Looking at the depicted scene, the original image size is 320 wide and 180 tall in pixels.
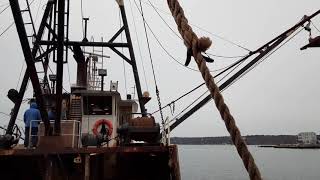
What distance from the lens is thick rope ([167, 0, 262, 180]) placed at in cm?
296

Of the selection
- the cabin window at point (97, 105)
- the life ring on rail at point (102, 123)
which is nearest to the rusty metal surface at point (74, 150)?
the life ring on rail at point (102, 123)

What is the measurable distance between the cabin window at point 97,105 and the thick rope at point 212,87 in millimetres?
13024

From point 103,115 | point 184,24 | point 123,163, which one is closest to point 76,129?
point 123,163

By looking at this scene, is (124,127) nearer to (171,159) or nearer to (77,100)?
(171,159)

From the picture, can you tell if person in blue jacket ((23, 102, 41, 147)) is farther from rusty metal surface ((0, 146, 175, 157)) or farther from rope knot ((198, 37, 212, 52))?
rope knot ((198, 37, 212, 52))

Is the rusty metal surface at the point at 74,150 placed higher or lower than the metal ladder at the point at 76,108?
lower

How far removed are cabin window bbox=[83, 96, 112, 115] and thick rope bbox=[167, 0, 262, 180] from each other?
1302 centimetres

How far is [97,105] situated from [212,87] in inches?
535

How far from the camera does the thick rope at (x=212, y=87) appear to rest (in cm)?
296

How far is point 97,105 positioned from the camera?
53.5 feet

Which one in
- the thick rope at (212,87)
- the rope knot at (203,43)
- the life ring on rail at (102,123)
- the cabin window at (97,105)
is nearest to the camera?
the thick rope at (212,87)

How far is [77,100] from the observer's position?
53.1 ft

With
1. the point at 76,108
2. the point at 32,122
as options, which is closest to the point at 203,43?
the point at 32,122

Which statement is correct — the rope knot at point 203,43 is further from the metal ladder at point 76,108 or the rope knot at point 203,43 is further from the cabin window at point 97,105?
the metal ladder at point 76,108
